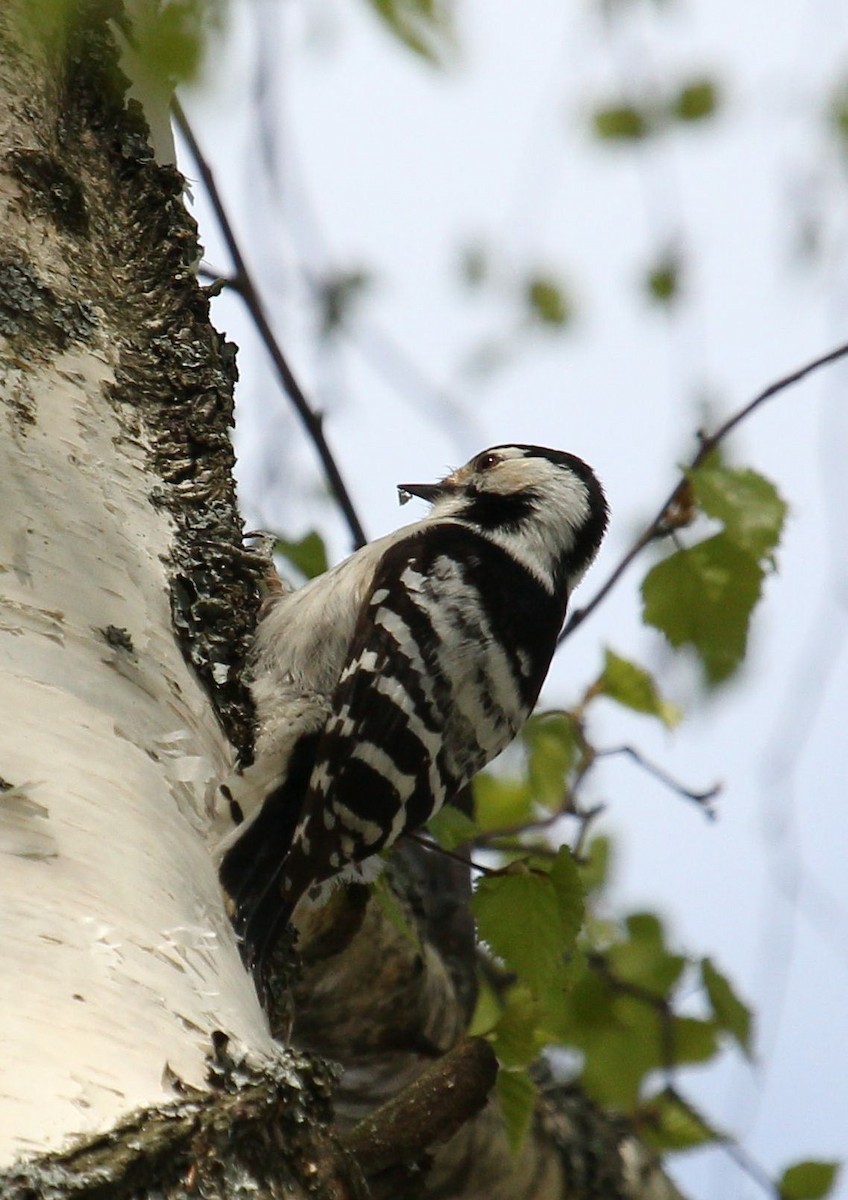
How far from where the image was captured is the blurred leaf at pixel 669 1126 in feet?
10.4

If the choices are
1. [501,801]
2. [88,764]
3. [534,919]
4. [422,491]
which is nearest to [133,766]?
[88,764]

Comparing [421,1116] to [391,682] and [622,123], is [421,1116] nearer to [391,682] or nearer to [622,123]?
[391,682]

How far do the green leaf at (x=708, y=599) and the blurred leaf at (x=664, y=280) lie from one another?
111 centimetres

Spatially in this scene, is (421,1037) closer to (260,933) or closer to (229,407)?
(260,933)

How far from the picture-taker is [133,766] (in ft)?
4.19

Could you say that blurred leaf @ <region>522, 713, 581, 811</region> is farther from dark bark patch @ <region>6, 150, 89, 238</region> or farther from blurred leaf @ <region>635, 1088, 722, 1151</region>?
dark bark patch @ <region>6, 150, 89, 238</region>

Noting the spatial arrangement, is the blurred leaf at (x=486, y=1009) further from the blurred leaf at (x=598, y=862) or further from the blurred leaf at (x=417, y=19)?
the blurred leaf at (x=417, y=19)

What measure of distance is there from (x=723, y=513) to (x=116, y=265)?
110 cm

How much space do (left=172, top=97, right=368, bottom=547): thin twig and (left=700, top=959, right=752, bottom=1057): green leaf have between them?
1.16 metres

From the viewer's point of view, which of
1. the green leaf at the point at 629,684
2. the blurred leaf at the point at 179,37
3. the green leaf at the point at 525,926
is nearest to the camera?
the blurred leaf at the point at 179,37

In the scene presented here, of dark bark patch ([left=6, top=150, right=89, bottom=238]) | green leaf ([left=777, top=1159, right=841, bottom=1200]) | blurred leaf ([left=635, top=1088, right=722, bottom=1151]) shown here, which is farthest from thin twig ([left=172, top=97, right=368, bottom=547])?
green leaf ([left=777, top=1159, right=841, bottom=1200])

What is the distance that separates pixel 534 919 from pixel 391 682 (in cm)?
52

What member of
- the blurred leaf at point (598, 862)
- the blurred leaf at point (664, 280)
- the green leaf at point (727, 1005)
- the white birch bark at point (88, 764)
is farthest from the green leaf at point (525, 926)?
the blurred leaf at point (664, 280)

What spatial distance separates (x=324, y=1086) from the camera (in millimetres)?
1142
